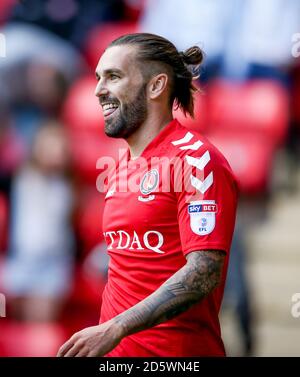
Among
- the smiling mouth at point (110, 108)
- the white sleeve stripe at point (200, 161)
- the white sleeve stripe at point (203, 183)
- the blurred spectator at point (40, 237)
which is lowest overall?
the blurred spectator at point (40, 237)

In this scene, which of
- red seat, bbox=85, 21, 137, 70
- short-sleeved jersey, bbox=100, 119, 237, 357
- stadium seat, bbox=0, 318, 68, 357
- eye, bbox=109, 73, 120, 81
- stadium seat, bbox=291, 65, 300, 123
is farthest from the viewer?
stadium seat, bbox=291, 65, 300, 123

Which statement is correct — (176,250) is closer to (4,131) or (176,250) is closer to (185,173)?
(185,173)

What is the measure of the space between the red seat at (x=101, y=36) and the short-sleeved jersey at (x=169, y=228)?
3355 millimetres

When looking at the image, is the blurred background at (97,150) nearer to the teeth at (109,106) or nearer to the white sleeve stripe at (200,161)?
the teeth at (109,106)

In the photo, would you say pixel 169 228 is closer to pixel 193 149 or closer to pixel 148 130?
pixel 193 149

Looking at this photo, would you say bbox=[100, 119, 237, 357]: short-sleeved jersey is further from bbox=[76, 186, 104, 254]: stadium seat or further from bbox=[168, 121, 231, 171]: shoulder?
bbox=[76, 186, 104, 254]: stadium seat

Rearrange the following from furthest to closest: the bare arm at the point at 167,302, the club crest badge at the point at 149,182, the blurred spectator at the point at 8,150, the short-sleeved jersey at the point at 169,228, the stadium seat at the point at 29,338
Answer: the blurred spectator at the point at 8,150 → the stadium seat at the point at 29,338 → the club crest badge at the point at 149,182 → the short-sleeved jersey at the point at 169,228 → the bare arm at the point at 167,302

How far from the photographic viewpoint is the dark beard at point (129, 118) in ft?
9.42

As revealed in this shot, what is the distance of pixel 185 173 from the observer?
2654 mm

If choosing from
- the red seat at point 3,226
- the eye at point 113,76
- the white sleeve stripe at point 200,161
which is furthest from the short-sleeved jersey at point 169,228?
the red seat at point 3,226

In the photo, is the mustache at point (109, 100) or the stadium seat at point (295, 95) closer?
the mustache at point (109, 100)

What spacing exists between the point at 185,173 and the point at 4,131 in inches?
127

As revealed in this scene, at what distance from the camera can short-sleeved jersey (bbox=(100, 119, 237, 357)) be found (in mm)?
2617

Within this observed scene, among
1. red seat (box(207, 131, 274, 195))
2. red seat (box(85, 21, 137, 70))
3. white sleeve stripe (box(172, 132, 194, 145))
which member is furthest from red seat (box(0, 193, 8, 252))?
white sleeve stripe (box(172, 132, 194, 145))
